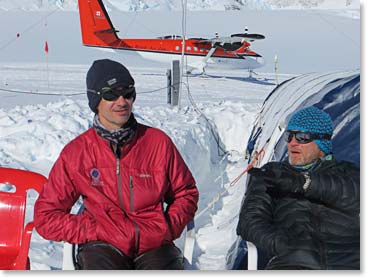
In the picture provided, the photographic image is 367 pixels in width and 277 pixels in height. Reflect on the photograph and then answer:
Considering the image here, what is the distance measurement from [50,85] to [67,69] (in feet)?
0.55

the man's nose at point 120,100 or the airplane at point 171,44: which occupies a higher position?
the airplane at point 171,44

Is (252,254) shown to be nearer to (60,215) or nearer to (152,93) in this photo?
(60,215)

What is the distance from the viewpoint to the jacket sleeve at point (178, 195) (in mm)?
2246

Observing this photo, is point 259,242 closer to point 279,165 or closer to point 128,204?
point 279,165

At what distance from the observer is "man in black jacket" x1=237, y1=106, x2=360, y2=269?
2.21 m

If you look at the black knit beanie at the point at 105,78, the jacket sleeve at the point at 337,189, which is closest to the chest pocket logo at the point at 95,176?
the black knit beanie at the point at 105,78

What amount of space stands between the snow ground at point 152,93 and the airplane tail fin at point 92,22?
4 cm

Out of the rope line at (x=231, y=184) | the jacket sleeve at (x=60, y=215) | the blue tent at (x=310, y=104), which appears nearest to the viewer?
the jacket sleeve at (x=60, y=215)

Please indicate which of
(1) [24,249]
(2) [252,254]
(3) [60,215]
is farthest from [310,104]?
(1) [24,249]

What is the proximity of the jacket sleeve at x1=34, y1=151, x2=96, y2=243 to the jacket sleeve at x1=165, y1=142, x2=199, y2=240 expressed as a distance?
0.30 m

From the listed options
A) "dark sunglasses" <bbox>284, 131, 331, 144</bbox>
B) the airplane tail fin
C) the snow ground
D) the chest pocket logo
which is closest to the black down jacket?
"dark sunglasses" <bbox>284, 131, 331, 144</bbox>

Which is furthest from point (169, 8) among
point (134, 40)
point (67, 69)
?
point (67, 69)

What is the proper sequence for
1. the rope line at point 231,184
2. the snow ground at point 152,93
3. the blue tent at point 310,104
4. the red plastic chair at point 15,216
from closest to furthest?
1. the red plastic chair at point 15,216
2. the blue tent at point 310,104
3. the snow ground at point 152,93
4. the rope line at point 231,184

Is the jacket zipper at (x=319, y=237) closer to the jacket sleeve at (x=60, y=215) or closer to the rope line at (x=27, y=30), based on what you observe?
the jacket sleeve at (x=60, y=215)
